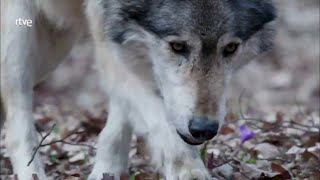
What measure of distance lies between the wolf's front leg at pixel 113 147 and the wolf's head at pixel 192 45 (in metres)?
0.56

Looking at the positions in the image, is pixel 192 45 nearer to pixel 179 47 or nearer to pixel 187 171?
pixel 179 47

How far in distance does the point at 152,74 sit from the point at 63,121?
270 centimetres

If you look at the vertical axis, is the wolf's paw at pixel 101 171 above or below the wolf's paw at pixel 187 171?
below

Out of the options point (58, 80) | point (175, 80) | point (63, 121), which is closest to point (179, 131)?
point (175, 80)

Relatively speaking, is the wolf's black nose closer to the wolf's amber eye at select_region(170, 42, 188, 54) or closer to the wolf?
the wolf

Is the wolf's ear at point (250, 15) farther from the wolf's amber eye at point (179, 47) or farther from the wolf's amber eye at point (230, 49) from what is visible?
the wolf's amber eye at point (179, 47)

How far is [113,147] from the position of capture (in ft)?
15.1

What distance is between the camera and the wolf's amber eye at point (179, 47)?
387 centimetres

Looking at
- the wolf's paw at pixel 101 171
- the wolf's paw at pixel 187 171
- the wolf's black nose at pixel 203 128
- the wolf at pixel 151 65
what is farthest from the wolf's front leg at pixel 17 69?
the wolf's black nose at pixel 203 128

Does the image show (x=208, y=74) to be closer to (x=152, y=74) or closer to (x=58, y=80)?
(x=152, y=74)

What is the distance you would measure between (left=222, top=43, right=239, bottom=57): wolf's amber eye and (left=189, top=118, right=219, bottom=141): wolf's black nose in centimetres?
42

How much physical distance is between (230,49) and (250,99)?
545 centimetres

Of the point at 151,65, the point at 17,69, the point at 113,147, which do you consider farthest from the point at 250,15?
the point at 17,69

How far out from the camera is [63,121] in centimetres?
673
